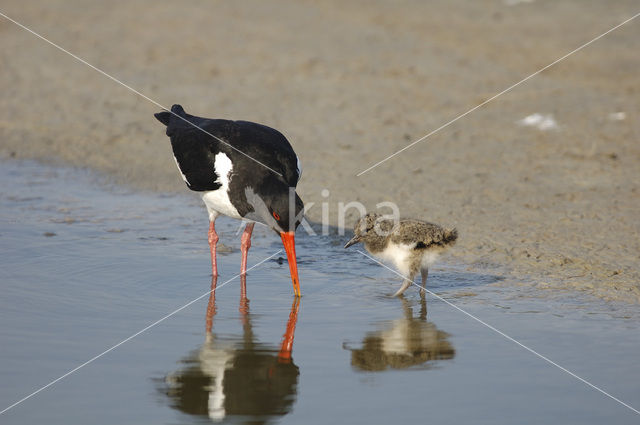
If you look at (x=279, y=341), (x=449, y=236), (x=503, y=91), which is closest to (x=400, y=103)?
(x=503, y=91)

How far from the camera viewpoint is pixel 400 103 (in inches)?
453

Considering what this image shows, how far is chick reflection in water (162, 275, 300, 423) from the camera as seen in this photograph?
4.27m

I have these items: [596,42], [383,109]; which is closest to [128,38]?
[383,109]

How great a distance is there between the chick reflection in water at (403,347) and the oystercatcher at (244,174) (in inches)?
36.1

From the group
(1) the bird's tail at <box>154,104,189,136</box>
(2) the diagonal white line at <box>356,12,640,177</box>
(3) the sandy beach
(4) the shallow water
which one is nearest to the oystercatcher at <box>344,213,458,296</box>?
(4) the shallow water

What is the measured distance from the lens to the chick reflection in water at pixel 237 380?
4270mm

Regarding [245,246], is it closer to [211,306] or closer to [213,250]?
[213,250]

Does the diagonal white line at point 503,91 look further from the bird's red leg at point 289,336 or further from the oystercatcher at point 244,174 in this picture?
the bird's red leg at point 289,336

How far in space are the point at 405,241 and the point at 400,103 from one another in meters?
5.30

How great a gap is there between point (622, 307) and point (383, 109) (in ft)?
19.8

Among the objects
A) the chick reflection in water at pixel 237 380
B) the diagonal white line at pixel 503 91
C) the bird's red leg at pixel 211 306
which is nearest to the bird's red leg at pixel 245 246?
the bird's red leg at pixel 211 306

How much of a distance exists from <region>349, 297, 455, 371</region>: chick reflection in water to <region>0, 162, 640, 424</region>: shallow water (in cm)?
1

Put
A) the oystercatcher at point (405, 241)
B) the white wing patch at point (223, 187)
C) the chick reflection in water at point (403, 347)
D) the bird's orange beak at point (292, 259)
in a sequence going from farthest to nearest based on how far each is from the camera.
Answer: the white wing patch at point (223, 187), the oystercatcher at point (405, 241), the bird's orange beak at point (292, 259), the chick reflection in water at point (403, 347)

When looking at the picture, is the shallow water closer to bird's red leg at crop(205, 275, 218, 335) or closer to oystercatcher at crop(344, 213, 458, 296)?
bird's red leg at crop(205, 275, 218, 335)
